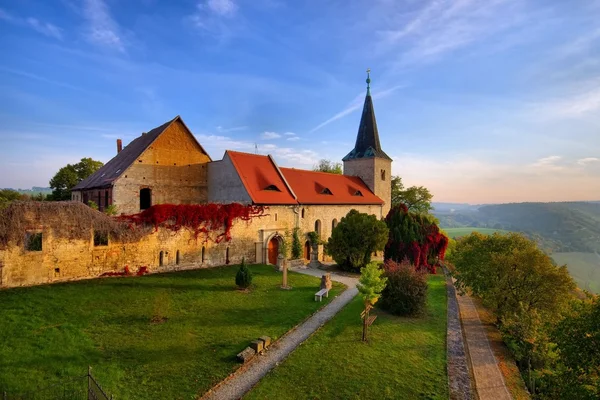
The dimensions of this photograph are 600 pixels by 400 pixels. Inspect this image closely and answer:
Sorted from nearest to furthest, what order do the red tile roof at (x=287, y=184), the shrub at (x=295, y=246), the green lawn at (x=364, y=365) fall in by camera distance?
1. the green lawn at (x=364, y=365)
2. the red tile roof at (x=287, y=184)
3. the shrub at (x=295, y=246)

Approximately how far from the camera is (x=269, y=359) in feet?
37.2

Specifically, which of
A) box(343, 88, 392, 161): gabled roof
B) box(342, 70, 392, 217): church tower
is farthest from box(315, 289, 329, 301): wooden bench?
box(343, 88, 392, 161): gabled roof

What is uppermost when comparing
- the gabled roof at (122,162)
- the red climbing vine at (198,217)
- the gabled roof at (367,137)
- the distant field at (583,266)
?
the gabled roof at (367,137)

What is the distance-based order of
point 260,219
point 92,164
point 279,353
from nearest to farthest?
point 279,353
point 260,219
point 92,164

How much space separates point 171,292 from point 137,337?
536 cm

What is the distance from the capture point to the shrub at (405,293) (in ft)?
55.4

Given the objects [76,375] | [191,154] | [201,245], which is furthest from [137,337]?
[191,154]

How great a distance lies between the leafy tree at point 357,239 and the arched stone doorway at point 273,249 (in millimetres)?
4703

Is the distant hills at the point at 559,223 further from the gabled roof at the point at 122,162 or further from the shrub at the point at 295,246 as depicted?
the gabled roof at the point at 122,162

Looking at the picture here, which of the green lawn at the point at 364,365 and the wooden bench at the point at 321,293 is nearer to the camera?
the green lawn at the point at 364,365

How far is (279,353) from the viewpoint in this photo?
11.8 metres

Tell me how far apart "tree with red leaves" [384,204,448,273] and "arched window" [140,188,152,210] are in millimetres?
22052

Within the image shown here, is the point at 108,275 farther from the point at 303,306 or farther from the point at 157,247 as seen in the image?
the point at 303,306

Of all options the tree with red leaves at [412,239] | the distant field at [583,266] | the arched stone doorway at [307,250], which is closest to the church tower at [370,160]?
the tree with red leaves at [412,239]
